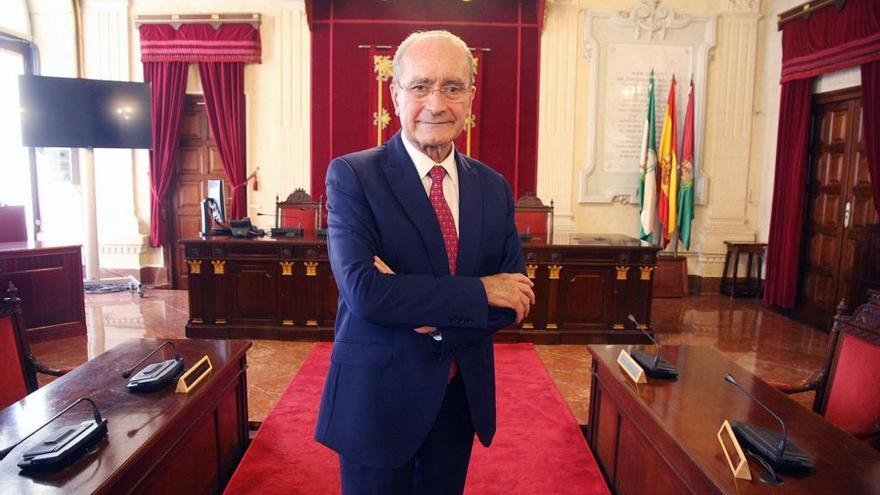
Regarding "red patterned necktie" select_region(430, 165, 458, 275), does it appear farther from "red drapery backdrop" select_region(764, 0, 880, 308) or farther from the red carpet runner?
"red drapery backdrop" select_region(764, 0, 880, 308)

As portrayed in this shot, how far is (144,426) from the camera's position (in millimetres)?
1540

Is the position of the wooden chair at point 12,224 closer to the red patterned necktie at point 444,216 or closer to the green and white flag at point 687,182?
the red patterned necktie at point 444,216

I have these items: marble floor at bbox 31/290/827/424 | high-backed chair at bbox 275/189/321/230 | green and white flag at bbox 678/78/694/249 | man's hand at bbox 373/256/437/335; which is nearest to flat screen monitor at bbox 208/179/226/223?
high-backed chair at bbox 275/189/321/230

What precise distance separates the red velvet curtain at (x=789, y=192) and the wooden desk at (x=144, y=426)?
555 cm

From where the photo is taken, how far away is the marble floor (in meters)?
3.67

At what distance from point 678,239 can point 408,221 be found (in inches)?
243

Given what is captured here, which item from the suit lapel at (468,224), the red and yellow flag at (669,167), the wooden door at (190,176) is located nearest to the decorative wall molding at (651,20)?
the red and yellow flag at (669,167)

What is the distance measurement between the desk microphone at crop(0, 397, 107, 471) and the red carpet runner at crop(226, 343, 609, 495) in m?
0.91

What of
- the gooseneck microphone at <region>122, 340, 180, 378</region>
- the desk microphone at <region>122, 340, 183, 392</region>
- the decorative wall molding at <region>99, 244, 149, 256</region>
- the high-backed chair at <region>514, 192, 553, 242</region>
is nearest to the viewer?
the desk microphone at <region>122, 340, 183, 392</region>

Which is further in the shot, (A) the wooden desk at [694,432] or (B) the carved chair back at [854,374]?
(B) the carved chair back at [854,374]

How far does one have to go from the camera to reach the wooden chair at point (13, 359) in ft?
6.48

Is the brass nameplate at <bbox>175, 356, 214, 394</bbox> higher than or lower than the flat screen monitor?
lower

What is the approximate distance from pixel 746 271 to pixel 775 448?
19.4ft

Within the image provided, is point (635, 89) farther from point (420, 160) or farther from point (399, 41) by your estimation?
point (420, 160)
